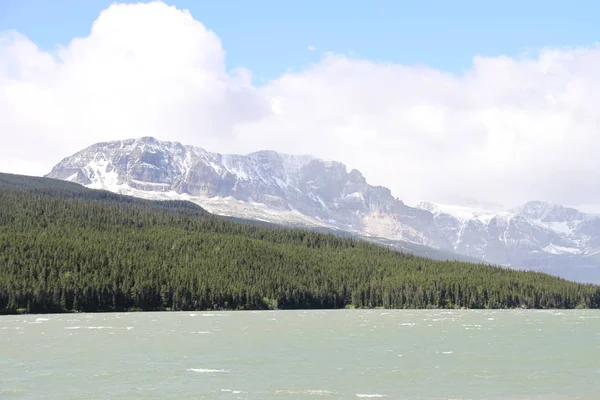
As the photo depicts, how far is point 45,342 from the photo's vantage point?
301 feet

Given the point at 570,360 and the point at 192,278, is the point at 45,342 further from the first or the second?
the point at 192,278

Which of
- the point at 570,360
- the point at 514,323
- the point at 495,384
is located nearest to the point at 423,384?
the point at 495,384

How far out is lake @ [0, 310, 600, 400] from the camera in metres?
59.2

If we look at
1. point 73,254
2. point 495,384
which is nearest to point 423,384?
point 495,384

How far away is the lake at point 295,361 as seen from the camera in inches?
2333

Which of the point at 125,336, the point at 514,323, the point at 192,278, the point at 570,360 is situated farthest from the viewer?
the point at 192,278

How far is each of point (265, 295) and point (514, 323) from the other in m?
81.1

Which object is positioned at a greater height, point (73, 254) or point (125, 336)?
point (73, 254)

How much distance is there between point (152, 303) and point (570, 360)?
12157 centimetres

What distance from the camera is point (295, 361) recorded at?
251ft

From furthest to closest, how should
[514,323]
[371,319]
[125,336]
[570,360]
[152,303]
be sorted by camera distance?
[152,303] → [371,319] → [514,323] → [125,336] → [570,360]

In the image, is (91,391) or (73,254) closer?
(91,391)

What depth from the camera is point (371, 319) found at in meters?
144

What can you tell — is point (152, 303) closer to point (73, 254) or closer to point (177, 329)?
point (73, 254)
